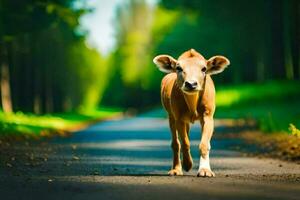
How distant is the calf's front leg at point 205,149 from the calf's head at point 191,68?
2.27 feet

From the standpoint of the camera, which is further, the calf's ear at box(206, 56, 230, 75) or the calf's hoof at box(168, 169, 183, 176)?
the calf's ear at box(206, 56, 230, 75)

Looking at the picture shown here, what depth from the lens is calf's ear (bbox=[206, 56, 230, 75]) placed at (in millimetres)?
14203

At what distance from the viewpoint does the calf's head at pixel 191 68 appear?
13.4m

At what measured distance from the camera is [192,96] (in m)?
13.8

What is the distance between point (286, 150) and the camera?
20.0 meters

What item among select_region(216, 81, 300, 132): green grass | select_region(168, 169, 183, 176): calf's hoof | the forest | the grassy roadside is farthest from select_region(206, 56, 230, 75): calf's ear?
select_region(216, 81, 300, 132): green grass

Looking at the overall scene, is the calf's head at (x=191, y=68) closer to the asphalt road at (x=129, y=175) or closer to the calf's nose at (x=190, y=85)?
the calf's nose at (x=190, y=85)

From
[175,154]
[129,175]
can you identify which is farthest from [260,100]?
[129,175]

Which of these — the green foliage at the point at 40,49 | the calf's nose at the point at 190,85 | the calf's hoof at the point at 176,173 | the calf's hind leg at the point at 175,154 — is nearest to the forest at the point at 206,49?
the green foliage at the point at 40,49

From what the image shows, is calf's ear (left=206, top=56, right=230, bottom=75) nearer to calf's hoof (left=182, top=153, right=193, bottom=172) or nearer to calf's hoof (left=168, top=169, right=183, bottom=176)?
calf's hoof (left=182, top=153, right=193, bottom=172)

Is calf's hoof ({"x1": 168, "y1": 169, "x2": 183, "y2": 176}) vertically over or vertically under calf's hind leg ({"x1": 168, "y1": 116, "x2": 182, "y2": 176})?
under

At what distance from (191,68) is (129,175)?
7.14ft

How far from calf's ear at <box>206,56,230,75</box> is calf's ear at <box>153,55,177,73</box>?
0.63m

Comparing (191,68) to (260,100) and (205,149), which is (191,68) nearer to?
(205,149)
